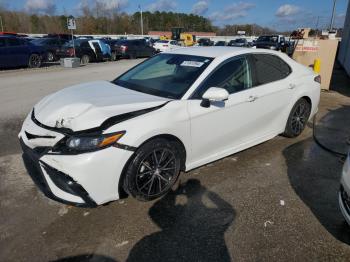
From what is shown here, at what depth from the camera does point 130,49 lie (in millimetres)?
24609

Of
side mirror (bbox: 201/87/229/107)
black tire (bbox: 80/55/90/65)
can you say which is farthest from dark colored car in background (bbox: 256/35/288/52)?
side mirror (bbox: 201/87/229/107)

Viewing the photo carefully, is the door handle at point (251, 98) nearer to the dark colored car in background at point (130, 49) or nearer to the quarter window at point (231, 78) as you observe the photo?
the quarter window at point (231, 78)

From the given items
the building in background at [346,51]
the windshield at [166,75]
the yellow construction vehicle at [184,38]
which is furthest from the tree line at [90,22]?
the windshield at [166,75]

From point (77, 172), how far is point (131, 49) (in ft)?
75.6

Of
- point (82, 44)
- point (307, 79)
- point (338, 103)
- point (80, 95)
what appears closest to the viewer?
point (80, 95)

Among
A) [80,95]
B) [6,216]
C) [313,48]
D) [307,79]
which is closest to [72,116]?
[80,95]

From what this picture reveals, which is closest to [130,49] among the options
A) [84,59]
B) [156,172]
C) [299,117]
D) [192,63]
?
[84,59]

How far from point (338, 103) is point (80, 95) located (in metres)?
7.31

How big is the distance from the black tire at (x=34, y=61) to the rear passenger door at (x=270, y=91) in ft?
49.8

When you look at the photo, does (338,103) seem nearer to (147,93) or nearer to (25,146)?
(147,93)

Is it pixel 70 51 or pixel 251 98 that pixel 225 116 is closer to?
pixel 251 98

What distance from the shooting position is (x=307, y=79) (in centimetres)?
524

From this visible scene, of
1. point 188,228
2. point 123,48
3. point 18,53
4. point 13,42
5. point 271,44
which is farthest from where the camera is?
point 271,44

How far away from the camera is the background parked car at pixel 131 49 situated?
24.0m
